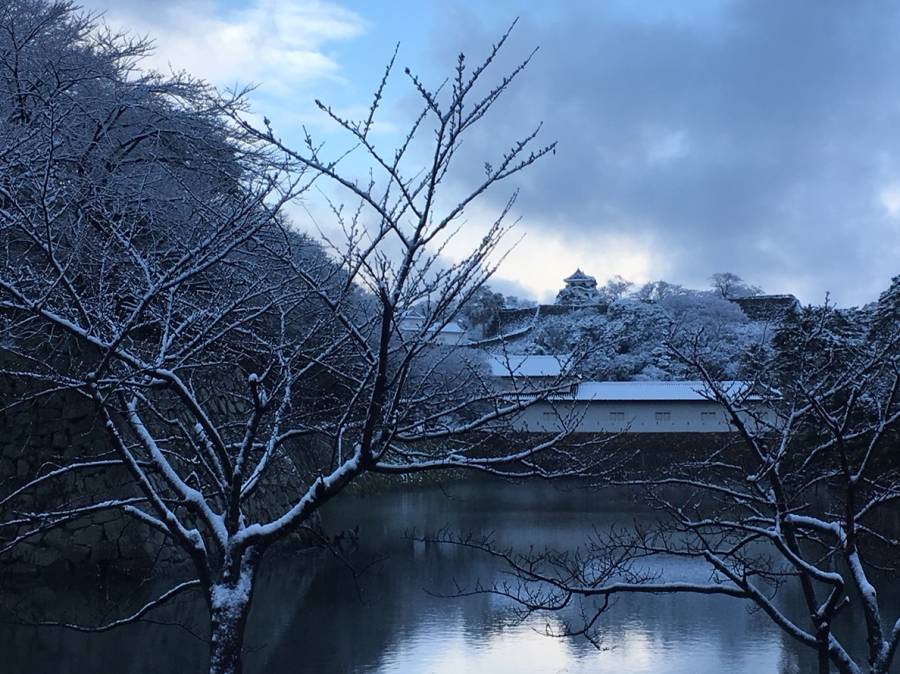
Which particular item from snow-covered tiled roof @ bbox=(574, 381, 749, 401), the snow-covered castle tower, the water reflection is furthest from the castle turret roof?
the water reflection

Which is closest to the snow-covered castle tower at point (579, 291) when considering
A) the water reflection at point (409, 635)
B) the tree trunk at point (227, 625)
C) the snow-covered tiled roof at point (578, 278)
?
the snow-covered tiled roof at point (578, 278)

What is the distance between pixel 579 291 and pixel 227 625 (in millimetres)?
30459

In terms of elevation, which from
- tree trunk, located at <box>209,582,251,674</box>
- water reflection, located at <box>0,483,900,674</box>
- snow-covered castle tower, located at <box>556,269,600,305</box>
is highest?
snow-covered castle tower, located at <box>556,269,600,305</box>

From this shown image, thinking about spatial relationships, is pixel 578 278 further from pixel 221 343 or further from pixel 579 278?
pixel 221 343

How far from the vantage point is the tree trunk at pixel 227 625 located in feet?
10.1

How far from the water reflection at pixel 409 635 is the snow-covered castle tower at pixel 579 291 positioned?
24.1 metres

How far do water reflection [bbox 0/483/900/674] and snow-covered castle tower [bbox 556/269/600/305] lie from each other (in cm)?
2407

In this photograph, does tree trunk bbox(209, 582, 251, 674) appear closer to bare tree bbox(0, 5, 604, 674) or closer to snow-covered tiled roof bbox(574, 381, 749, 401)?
bare tree bbox(0, 5, 604, 674)

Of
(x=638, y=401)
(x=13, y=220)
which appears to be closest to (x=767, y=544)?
(x=13, y=220)

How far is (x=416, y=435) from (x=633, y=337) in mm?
22346

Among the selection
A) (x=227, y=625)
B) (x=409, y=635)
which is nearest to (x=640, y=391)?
(x=409, y=635)

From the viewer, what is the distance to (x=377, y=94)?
2.85 metres

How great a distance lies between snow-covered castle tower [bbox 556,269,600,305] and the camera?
3209 centimetres

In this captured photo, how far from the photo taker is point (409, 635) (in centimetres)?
616
